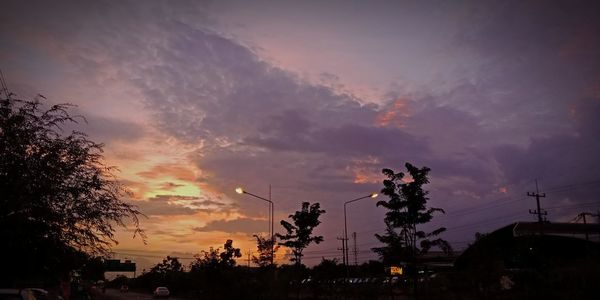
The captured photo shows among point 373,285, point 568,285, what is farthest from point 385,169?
point 568,285

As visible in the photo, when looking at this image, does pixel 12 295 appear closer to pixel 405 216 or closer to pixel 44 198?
pixel 44 198

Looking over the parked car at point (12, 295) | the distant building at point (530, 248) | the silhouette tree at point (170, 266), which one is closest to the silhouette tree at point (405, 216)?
the distant building at point (530, 248)

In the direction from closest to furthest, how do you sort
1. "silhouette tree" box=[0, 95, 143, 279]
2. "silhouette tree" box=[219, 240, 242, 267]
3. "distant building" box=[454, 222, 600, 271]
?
"silhouette tree" box=[0, 95, 143, 279] < "distant building" box=[454, 222, 600, 271] < "silhouette tree" box=[219, 240, 242, 267]

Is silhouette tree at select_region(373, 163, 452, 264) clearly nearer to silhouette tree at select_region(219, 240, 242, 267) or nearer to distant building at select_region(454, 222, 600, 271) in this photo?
distant building at select_region(454, 222, 600, 271)

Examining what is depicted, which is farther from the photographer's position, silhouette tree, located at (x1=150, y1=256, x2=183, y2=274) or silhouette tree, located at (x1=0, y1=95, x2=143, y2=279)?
silhouette tree, located at (x1=150, y1=256, x2=183, y2=274)

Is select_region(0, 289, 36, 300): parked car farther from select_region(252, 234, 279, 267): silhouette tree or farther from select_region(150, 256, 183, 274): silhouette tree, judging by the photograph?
select_region(150, 256, 183, 274): silhouette tree

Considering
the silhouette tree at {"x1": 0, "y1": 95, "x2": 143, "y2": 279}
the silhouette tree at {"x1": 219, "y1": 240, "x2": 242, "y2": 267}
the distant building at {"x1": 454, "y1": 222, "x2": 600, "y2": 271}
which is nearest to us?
the silhouette tree at {"x1": 0, "y1": 95, "x2": 143, "y2": 279}

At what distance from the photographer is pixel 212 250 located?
58969 mm

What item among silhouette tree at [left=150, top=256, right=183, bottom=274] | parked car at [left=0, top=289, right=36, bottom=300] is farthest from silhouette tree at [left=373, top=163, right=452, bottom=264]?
silhouette tree at [left=150, top=256, right=183, bottom=274]

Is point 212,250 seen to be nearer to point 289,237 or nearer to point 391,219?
point 289,237

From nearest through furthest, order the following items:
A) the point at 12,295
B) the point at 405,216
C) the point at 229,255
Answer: the point at 12,295 → the point at 405,216 → the point at 229,255

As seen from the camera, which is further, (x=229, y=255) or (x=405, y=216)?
(x=229, y=255)

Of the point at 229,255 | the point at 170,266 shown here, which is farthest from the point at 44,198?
the point at 170,266

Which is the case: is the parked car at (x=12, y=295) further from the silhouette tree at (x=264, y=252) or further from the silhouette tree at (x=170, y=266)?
the silhouette tree at (x=170, y=266)
